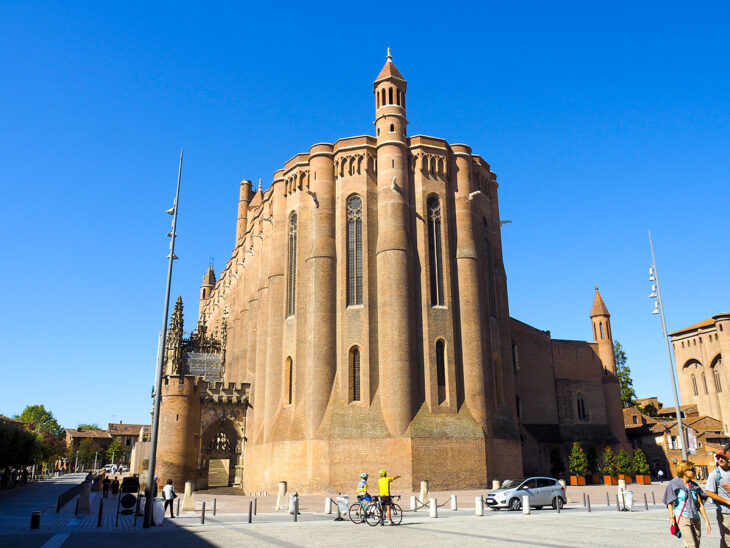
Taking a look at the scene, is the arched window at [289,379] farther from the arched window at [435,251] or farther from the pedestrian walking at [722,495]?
the pedestrian walking at [722,495]

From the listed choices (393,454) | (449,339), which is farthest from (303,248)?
(393,454)

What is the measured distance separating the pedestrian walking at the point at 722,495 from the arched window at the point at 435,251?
1020 inches

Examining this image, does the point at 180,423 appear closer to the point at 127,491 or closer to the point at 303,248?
the point at 303,248

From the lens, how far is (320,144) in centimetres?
3800

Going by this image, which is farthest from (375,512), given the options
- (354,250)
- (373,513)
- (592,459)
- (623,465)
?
(592,459)

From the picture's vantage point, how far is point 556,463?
44562mm

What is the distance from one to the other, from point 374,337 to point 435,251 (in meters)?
6.56

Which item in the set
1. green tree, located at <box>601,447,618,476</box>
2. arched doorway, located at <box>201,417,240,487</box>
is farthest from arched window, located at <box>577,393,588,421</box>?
arched doorway, located at <box>201,417,240,487</box>

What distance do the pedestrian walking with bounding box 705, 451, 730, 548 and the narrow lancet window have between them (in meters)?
29.4

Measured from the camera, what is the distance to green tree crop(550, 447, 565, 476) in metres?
44.2

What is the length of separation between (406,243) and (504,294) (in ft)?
31.8

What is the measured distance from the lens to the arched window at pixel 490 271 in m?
39.4

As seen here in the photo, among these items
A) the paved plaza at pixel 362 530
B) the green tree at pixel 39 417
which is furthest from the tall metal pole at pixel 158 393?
the green tree at pixel 39 417

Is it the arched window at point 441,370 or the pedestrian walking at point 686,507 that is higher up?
the arched window at point 441,370
